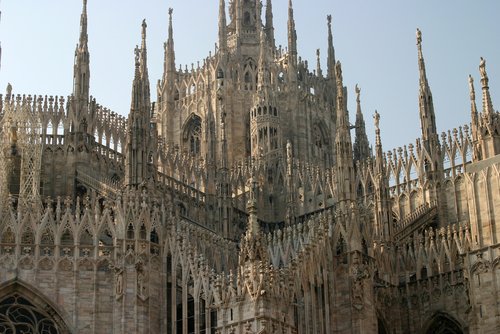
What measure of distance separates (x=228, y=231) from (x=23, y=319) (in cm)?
1456

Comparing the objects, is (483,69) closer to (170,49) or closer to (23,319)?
(23,319)

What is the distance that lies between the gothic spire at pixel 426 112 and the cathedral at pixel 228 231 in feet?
0.24

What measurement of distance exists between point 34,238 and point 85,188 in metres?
8.82

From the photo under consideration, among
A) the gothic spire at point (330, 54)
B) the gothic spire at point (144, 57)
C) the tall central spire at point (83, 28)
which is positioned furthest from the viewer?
the gothic spire at point (330, 54)

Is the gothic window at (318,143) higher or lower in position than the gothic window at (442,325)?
higher

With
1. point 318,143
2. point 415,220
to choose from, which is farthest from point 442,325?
point 318,143

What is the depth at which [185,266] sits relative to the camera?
32906mm

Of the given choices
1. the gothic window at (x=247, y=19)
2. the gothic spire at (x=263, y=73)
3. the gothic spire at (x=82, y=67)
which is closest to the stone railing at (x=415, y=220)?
the gothic spire at (x=82, y=67)

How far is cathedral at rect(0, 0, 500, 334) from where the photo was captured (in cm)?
3225

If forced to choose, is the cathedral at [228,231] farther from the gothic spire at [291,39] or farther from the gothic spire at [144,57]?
the gothic spire at [291,39]

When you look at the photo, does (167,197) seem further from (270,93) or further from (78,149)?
(270,93)

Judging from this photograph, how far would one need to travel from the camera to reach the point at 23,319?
3241cm

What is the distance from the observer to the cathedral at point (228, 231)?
106 feet

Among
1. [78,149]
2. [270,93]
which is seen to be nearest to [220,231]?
[78,149]
